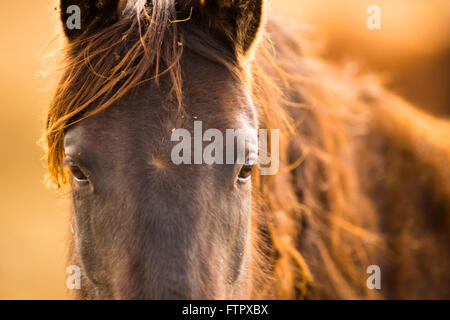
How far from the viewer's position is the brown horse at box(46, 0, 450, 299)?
64.8 inches

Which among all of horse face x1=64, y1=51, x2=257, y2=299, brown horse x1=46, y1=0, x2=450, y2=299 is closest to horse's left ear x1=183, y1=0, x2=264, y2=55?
brown horse x1=46, y1=0, x2=450, y2=299

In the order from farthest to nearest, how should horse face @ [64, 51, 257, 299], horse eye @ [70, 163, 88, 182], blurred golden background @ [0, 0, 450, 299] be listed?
blurred golden background @ [0, 0, 450, 299]
horse eye @ [70, 163, 88, 182]
horse face @ [64, 51, 257, 299]

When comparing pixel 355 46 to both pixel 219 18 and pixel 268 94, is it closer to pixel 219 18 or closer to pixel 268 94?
pixel 268 94

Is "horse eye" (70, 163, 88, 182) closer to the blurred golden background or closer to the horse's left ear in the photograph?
the blurred golden background

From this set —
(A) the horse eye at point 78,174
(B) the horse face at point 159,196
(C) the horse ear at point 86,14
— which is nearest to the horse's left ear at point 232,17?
(B) the horse face at point 159,196

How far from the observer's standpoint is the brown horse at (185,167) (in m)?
1.65

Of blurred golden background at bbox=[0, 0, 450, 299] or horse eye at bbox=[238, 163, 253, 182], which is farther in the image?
blurred golden background at bbox=[0, 0, 450, 299]

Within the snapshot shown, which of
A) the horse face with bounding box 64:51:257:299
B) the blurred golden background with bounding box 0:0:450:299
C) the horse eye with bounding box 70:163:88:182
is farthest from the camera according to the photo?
the blurred golden background with bounding box 0:0:450:299

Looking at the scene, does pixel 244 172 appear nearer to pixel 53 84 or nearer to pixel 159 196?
pixel 159 196

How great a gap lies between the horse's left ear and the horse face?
179 mm

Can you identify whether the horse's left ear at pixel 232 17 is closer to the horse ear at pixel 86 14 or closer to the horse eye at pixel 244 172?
the horse ear at pixel 86 14

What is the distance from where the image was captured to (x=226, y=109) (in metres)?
1.83
